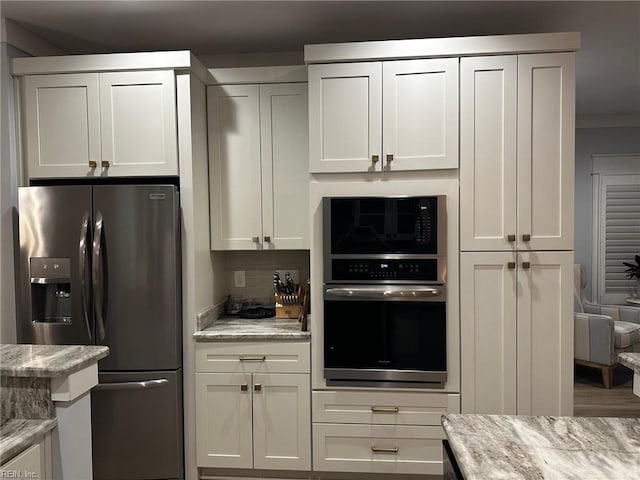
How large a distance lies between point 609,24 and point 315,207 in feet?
7.02

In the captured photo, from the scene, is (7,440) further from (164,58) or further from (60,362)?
(164,58)

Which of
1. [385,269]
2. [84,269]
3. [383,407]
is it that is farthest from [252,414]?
[84,269]

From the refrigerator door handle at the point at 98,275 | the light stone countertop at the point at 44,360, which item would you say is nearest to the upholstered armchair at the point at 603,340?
the refrigerator door handle at the point at 98,275

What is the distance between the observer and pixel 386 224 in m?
2.46

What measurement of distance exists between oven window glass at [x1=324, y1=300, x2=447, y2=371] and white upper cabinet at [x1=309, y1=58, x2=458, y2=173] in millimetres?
772

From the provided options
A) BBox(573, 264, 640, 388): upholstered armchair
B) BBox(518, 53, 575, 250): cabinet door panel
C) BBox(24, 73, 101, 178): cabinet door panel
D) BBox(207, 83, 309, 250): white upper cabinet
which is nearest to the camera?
BBox(518, 53, 575, 250): cabinet door panel

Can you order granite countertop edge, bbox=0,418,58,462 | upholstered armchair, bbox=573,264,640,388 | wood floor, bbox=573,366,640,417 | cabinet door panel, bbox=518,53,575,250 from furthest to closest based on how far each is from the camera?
upholstered armchair, bbox=573,264,640,388 → wood floor, bbox=573,366,640,417 → cabinet door panel, bbox=518,53,575,250 → granite countertop edge, bbox=0,418,58,462

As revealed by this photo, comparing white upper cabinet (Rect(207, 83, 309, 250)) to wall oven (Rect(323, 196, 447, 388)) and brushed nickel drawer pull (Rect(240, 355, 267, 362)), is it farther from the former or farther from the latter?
brushed nickel drawer pull (Rect(240, 355, 267, 362))

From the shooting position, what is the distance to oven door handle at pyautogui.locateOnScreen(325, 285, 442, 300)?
244cm

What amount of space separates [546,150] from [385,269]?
1069 millimetres

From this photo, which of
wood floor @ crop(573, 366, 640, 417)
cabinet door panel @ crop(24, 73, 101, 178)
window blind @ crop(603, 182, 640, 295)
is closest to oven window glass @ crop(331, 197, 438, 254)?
cabinet door panel @ crop(24, 73, 101, 178)

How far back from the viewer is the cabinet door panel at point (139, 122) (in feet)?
8.47

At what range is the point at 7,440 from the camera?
4.18ft

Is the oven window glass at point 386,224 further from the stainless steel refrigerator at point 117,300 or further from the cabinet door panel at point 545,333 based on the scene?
the stainless steel refrigerator at point 117,300
